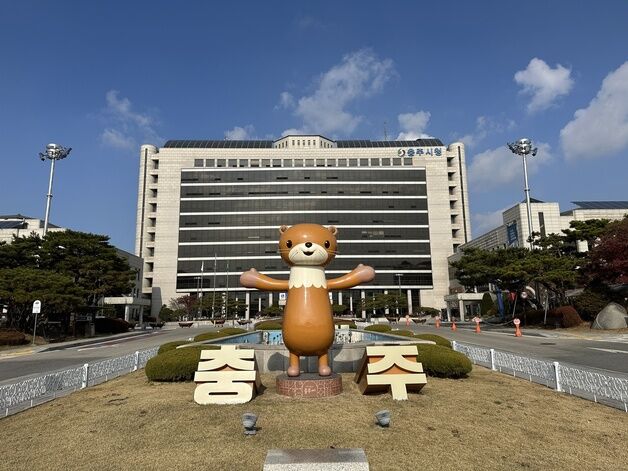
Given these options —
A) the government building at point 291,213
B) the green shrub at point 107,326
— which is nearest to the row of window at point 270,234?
the government building at point 291,213

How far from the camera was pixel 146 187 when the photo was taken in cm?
7506

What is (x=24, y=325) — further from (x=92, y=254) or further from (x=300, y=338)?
(x=300, y=338)

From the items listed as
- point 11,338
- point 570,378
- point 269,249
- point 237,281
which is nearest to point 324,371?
point 570,378

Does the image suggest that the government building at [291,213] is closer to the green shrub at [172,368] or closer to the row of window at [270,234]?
the row of window at [270,234]

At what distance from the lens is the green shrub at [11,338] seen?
80.2ft

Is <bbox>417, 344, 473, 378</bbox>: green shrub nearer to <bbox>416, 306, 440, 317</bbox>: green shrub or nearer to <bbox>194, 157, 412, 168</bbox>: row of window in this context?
<bbox>416, 306, 440, 317</bbox>: green shrub

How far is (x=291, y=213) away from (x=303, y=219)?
2.58 metres

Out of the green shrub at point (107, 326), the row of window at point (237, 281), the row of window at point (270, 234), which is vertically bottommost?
the green shrub at point (107, 326)

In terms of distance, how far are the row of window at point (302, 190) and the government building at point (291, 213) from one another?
0.18 m

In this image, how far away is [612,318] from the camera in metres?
26.9

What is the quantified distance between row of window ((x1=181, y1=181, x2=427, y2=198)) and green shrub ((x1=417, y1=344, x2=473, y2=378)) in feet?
207

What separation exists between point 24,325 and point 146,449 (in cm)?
3083

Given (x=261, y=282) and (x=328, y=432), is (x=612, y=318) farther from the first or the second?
(x=328, y=432)

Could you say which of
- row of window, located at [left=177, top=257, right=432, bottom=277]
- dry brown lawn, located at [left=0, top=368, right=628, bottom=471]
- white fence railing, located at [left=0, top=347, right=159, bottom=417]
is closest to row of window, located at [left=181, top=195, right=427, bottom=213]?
row of window, located at [left=177, top=257, right=432, bottom=277]
